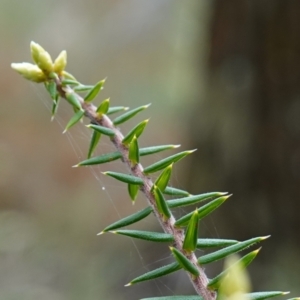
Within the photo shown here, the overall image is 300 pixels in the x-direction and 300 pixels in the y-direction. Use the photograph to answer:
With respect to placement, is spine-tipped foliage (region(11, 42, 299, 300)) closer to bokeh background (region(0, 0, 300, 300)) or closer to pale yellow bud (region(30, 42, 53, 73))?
pale yellow bud (region(30, 42, 53, 73))

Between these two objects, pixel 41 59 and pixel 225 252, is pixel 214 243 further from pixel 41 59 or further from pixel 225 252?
pixel 41 59

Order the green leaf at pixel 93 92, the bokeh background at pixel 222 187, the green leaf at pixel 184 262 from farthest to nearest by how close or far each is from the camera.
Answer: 1. the bokeh background at pixel 222 187
2. the green leaf at pixel 93 92
3. the green leaf at pixel 184 262

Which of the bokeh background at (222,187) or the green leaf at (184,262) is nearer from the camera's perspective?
the green leaf at (184,262)

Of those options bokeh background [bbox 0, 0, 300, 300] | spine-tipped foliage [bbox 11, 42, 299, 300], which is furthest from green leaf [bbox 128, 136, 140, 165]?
bokeh background [bbox 0, 0, 300, 300]

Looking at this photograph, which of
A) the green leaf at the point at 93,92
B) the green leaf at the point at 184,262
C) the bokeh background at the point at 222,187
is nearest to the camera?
the green leaf at the point at 184,262

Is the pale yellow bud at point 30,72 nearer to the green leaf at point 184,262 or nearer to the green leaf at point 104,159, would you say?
the green leaf at point 104,159

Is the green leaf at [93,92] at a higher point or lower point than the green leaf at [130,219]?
higher

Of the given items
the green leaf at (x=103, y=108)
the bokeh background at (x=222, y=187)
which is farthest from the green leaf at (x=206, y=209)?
the bokeh background at (x=222, y=187)
